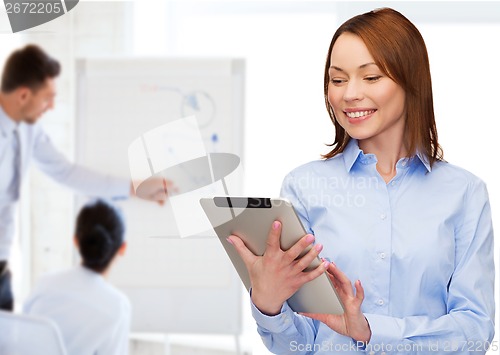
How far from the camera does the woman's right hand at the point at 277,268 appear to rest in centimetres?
107

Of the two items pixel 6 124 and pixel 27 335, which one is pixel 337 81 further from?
pixel 27 335

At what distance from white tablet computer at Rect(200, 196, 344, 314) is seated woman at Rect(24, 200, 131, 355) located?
2.91ft

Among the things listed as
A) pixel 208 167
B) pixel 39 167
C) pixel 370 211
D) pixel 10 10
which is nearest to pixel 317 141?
pixel 208 167

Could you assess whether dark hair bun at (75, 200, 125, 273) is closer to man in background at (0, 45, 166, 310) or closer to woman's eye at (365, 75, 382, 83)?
man in background at (0, 45, 166, 310)

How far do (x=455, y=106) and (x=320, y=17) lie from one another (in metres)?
0.47

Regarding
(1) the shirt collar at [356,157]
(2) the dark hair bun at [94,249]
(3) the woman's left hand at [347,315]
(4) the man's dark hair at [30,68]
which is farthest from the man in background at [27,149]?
(3) the woman's left hand at [347,315]

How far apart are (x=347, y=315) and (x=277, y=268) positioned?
Result: 0.17m

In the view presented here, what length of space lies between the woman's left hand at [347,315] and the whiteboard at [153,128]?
0.76 m

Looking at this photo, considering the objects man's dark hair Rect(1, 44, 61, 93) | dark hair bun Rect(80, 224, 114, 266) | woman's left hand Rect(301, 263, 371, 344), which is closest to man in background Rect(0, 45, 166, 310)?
man's dark hair Rect(1, 44, 61, 93)

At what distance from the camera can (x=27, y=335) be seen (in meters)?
1.92

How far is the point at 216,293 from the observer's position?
6.40ft

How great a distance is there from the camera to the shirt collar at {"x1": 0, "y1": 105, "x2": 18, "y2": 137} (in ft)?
6.23

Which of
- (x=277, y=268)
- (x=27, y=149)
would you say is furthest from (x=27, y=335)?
(x=277, y=268)

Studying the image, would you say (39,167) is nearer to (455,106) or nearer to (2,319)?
(2,319)
